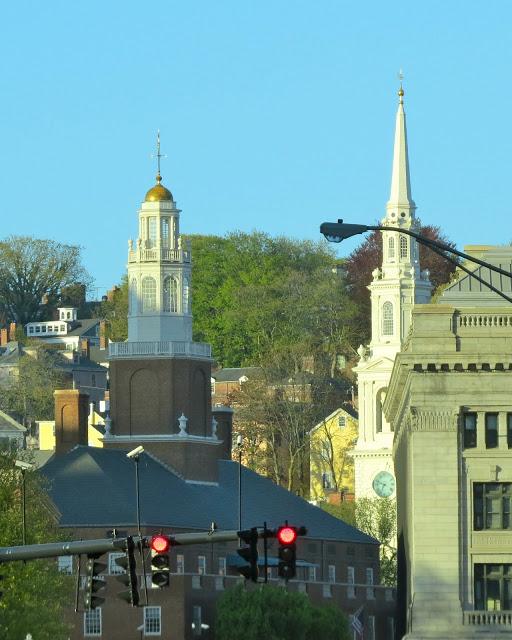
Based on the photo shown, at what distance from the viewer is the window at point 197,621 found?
144 m

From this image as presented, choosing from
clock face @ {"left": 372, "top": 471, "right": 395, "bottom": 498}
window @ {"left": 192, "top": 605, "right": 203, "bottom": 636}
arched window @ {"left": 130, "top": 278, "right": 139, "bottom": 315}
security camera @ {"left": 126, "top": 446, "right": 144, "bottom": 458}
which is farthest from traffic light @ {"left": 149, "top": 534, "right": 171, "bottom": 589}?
clock face @ {"left": 372, "top": 471, "right": 395, "bottom": 498}

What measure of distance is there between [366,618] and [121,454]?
14582 mm

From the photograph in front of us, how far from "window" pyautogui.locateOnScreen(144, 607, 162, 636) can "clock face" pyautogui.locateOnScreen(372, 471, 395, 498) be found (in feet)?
159

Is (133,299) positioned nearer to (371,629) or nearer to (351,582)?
(351,582)

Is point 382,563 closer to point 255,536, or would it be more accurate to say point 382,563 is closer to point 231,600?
point 231,600

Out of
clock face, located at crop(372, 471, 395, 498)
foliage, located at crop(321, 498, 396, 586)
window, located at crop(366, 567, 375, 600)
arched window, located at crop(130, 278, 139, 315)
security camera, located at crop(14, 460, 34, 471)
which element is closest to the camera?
security camera, located at crop(14, 460, 34, 471)

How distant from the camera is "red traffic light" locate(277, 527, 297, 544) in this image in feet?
188

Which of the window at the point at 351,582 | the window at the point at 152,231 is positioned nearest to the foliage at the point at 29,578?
the window at the point at 351,582

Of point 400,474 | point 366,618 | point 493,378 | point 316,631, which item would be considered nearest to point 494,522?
point 493,378

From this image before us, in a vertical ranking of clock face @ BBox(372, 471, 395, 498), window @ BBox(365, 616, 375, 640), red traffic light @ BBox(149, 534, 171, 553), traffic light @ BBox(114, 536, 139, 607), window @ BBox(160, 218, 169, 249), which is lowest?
window @ BBox(365, 616, 375, 640)

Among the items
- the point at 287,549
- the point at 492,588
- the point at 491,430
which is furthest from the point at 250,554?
the point at 491,430

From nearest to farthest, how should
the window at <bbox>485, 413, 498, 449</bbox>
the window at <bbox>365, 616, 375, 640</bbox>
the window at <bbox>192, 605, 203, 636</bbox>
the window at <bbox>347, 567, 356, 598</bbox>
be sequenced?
the window at <bbox>485, 413, 498, 449</bbox>
the window at <bbox>192, 605, 203, 636</bbox>
the window at <bbox>365, 616, 375, 640</bbox>
the window at <bbox>347, 567, 356, 598</bbox>

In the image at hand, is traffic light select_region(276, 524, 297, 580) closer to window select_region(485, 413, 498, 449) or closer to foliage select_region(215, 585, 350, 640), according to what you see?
window select_region(485, 413, 498, 449)

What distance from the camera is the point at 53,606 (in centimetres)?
11781
